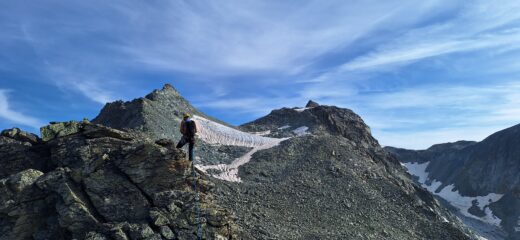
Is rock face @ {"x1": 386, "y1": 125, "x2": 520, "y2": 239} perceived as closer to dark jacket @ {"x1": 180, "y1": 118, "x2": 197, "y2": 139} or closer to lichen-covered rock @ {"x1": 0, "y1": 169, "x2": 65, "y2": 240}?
dark jacket @ {"x1": 180, "y1": 118, "x2": 197, "y2": 139}

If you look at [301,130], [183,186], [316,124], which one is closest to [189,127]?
[183,186]

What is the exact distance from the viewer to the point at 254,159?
4672cm

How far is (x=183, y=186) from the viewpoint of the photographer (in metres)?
24.1

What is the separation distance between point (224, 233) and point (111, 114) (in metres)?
40.4

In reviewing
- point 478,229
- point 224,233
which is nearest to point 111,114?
point 224,233

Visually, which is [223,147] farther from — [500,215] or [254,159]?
[500,215]

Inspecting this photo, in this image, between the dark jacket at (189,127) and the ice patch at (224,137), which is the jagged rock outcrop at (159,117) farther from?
the dark jacket at (189,127)

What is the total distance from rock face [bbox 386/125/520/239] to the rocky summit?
77803 millimetres

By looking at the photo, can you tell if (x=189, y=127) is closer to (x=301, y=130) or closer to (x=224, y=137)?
(x=224, y=137)

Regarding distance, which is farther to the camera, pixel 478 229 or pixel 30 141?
pixel 478 229

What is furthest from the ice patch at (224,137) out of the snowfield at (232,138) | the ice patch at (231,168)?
the ice patch at (231,168)

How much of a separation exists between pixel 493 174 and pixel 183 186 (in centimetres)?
13813

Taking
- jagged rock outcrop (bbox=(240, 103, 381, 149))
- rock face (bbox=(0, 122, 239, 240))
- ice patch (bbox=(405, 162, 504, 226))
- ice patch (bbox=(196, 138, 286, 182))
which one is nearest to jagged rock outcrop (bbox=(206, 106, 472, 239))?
ice patch (bbox=(196, 138, 286, 182))

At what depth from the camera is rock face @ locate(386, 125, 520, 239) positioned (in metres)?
120
